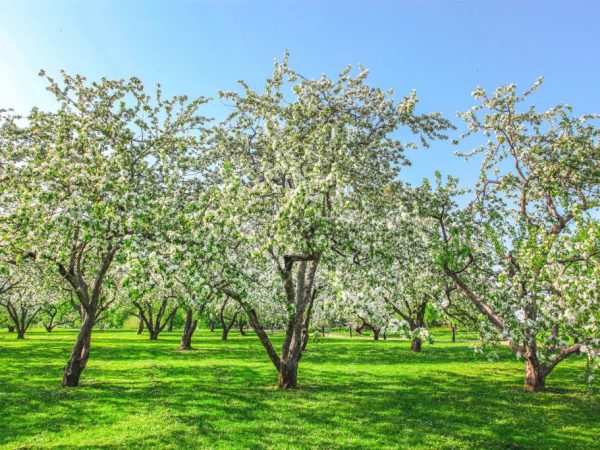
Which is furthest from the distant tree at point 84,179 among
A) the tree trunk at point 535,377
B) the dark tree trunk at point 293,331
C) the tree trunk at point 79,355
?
the tree trunk at point 535,377

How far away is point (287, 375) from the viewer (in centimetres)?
2147

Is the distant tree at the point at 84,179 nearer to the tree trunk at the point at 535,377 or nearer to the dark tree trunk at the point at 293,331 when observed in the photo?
the dark tree trunk at the point at 293,331

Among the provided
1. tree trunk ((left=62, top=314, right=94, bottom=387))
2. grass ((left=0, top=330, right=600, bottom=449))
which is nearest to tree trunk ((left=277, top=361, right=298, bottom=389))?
grass ((left=0, top=330, right=600, bottom=449))

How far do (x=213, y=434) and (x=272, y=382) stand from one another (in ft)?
32.6

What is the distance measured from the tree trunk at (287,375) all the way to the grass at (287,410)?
0.85 m

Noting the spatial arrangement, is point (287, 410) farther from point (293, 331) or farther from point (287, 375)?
point (293, 331)

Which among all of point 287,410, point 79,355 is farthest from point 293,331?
point 79,355

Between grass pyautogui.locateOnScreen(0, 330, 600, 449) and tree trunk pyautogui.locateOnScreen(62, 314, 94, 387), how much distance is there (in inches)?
30.9

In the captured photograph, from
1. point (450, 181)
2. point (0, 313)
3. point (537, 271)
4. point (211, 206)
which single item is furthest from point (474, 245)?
point (0, 313)

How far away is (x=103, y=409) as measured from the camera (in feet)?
55.7

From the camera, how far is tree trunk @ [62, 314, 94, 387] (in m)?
20.8

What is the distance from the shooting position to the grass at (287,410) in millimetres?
13641

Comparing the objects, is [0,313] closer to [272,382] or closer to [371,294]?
[272,382]

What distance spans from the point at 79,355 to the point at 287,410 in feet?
37.9
